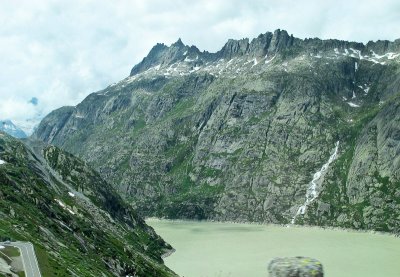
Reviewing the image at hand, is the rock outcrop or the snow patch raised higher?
the rock outcrop

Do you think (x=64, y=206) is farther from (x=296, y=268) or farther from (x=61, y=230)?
(x=296, y=268)

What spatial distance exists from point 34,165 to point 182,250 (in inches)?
2841

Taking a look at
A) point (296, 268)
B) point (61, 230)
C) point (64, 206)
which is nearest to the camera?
point (296, 268)

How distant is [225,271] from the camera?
150 metres

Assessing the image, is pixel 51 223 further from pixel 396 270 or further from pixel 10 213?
pixel 396 270

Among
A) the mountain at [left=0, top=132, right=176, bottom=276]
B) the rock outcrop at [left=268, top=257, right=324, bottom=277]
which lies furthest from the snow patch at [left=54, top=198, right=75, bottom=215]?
the rock outcrop at [left=268, top=257, right=324, bottom=277]

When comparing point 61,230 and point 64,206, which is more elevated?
point 64,206

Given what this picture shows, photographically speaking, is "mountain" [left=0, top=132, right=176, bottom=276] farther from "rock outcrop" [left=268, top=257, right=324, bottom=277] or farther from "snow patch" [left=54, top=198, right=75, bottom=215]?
"rock outcrop" [left=268, top=257, right=324, bottom=277]

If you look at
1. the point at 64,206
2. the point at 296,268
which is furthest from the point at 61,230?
the point at 296,268

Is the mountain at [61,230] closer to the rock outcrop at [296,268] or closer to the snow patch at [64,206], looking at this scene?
the snow patch at [64,206]

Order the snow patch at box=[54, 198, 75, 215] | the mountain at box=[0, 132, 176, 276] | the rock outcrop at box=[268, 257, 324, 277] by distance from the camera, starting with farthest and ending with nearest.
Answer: the snow patch at box=[54, 198, 75, 215]
the mountain at box=[0, 132, 176, 276]
the rock outcrop at box=[268, 257, 324, 277]

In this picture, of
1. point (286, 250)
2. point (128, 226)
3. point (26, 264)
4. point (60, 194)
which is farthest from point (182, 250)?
point (26, 264)

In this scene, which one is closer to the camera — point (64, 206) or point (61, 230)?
point (61, 230)

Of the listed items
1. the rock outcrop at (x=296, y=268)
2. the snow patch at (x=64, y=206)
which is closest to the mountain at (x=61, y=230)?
the snow patch at (x=64, y=206)
